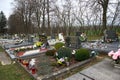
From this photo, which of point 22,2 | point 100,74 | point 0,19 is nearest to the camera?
point 100,74

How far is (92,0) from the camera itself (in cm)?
1877

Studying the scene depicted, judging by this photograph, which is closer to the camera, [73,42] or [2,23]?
[73,42]

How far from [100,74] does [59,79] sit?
155 cm

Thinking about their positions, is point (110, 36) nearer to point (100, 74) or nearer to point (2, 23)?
point (100, 74)

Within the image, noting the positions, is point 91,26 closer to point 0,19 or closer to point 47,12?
point 47,12

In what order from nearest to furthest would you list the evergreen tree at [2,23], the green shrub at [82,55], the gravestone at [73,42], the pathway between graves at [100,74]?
the pathway between graves at [100,74] → the green shrub at [82,55] → the gravestone at [73,42] → the evergreen tree at [2,23]

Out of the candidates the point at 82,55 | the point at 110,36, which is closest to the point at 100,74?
the point at 82,55

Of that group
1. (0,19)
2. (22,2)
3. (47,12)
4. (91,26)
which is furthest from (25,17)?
(0,19)

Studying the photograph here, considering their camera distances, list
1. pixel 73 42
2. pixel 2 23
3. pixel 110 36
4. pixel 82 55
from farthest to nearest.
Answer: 1. pixel 2 23
2. pixel 110 36
3. pixel 73 42
4. pixel 82 55

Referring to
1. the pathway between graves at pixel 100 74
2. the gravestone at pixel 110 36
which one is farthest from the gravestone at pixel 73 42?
the pathway between graves at pixel 100 74

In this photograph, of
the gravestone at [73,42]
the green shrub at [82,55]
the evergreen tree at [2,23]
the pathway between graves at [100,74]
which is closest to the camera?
the pathway between graves at [100,74]

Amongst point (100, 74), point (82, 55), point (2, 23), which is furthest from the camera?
point (2, 23)

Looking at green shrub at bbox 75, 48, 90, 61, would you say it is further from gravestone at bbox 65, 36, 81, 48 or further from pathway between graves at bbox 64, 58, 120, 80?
gravestone at bbox 65, 36, 81, 48

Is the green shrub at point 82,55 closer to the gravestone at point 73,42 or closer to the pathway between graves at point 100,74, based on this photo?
the pathway between graves at point 100,74
